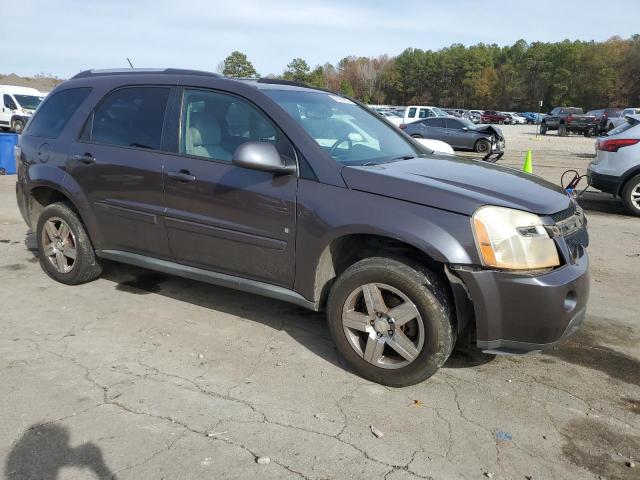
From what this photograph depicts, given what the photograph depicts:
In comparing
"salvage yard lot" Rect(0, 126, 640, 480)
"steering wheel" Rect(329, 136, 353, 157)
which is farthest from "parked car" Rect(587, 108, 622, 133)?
"steering wheel" Rect(329, 136, 353, 157)

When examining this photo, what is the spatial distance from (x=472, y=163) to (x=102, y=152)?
2877mm

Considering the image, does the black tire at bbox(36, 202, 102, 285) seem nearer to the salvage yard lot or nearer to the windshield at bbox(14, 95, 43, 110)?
the salvage yard lot

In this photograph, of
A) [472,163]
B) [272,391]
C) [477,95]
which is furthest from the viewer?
[477,95]

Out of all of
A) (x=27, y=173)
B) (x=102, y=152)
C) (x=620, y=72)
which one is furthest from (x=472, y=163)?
(x=620, y=72)

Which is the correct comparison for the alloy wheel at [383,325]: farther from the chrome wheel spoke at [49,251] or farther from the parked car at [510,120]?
the parked car at [510,120]

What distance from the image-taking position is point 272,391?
10.7 feet

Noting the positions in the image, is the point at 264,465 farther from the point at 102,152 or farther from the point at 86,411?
the point at 102,152

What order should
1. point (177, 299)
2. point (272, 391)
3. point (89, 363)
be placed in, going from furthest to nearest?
point (177, 299) → point (89, 363) → point (272, 391)

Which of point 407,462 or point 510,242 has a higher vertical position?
point 510,242

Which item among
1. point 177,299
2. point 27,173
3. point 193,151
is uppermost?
point 193,151

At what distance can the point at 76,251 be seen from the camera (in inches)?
188

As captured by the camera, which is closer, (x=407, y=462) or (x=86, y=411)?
(x=407, y=462)

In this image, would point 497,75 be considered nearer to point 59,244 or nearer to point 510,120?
point 510,120

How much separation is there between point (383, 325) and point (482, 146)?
18357mm
